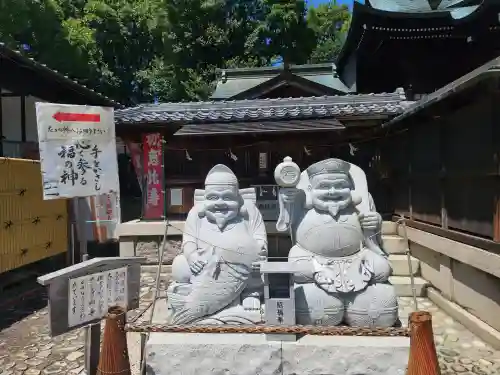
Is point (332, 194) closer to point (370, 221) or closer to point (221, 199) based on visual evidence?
point (370, 221)

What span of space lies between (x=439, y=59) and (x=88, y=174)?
10699mm

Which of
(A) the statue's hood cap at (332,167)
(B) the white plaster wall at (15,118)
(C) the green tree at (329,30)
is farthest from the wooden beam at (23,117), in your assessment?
(C) the green tree at (329,30)

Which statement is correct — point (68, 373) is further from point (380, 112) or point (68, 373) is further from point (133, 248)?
point (380, 112)

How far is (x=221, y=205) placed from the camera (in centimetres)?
466

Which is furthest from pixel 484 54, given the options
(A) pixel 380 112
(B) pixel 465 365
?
(B) pixel 465 365

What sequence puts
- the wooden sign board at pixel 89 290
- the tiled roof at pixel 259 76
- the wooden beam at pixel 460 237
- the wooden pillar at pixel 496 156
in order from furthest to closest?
the tiled roof at pixel 259 76 < the wooden beam at pixel 460 237 < the wooden pillar at pixel 496 156 < the wooden sign board at pixel 89 290

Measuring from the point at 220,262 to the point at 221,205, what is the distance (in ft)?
1.98

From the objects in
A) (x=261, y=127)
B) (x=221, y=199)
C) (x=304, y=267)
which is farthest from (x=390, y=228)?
(x=221, y=199)

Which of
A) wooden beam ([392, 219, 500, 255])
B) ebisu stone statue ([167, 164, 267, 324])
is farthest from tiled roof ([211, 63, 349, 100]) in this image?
ebisu stone statue ([167, 164, 267, 324])

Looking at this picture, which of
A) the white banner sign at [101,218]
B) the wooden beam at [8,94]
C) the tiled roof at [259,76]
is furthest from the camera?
the tiled roof at [259,76]

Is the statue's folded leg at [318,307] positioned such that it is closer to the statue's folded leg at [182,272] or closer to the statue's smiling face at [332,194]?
the statue's smiling face at [332,194]

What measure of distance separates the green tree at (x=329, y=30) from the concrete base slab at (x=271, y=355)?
73.1 ft

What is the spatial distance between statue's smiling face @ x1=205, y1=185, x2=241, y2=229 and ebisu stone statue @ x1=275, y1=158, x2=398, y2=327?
527mm

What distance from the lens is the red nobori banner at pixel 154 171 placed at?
9.94 metres
